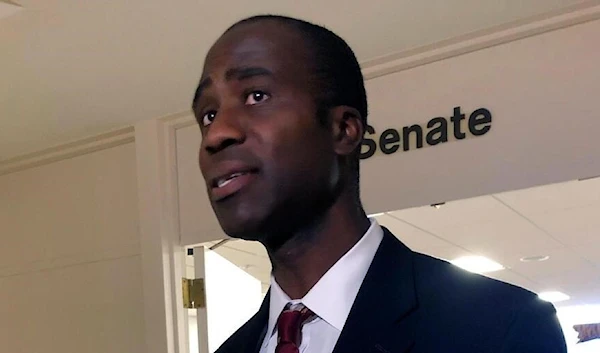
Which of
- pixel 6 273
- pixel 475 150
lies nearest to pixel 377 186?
pixel 475 150

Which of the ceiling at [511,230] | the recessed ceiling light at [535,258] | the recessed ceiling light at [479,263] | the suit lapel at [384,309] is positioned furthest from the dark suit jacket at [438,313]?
the recessed ceiling light at [535,258]

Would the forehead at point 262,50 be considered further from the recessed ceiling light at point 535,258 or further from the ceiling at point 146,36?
the recessed ceiling light at point 535,258

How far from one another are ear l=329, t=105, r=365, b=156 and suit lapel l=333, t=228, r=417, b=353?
121mm

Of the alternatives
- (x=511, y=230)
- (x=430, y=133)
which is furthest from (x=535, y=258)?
(x=430, y=133)

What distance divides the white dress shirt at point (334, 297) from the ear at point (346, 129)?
11 centimetres

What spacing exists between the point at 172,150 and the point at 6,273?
0.94 m

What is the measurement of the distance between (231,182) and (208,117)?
122mm

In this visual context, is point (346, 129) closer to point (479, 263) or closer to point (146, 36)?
point (146, 36)

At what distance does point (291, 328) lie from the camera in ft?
2.63

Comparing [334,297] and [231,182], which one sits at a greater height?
[231,182]

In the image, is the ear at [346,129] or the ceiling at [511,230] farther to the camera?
the ceiling at [511,230]

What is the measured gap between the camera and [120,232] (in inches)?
105

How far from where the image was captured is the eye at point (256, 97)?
771 mm

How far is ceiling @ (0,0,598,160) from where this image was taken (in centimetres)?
180
